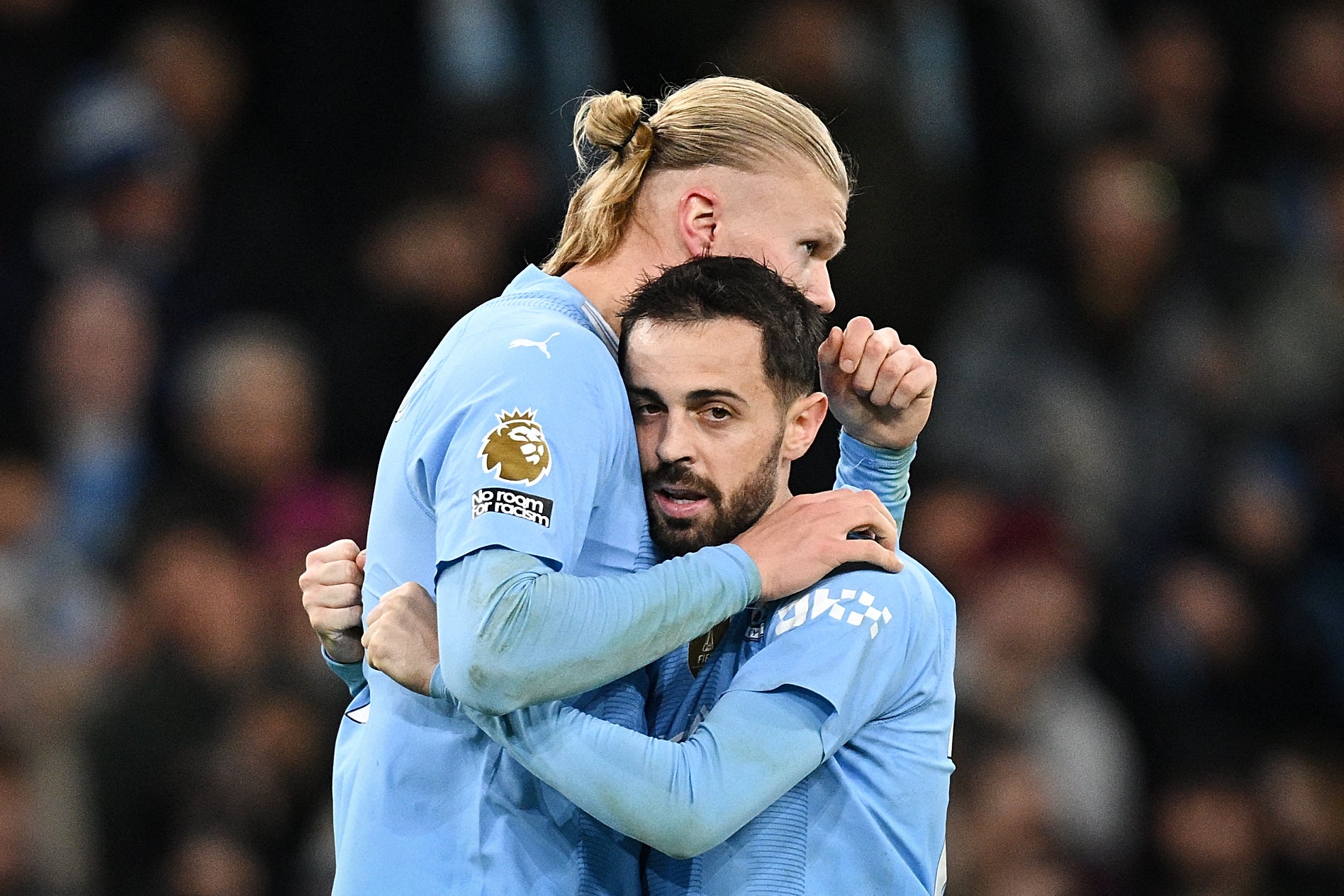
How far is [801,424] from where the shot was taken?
3.37 m

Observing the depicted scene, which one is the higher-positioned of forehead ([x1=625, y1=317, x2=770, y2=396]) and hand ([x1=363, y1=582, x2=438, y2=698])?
forehead ([x1=625, y1=317, x2=770, y2=396])

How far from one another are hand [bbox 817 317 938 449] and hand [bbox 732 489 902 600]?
311mm

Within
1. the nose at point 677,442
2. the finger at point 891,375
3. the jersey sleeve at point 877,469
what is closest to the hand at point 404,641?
the nose at point 677,442

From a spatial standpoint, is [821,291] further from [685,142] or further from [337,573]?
[337,573]

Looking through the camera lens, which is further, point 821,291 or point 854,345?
point 821,291

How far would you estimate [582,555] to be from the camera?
10.4 feet

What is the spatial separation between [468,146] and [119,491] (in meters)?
2.15

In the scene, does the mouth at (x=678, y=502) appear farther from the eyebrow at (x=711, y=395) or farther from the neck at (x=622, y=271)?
the neck at (x=622, y=271)

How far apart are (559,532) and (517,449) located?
15 centimetres

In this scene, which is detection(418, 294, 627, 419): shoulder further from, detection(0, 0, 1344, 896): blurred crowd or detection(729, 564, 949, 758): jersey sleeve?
detection(0, 0, 1344, 896): blurred crowd

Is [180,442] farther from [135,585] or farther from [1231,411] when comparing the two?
[1231,411]

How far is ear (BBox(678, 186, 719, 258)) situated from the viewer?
3588 millimetres

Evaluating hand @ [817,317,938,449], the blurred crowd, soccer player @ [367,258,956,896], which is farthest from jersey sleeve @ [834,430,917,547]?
the blurred crowd

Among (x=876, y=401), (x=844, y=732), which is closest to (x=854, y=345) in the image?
(x=876, y=401)
